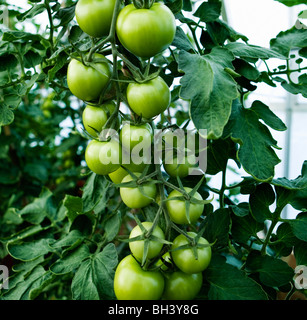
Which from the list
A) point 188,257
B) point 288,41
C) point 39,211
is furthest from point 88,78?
point 39,211

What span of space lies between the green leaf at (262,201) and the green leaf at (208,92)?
9.5 inches

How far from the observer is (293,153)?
7.59ft

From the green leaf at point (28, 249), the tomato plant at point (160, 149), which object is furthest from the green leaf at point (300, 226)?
the green leaf at point (28, 249)

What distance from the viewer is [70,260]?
0.56 meters

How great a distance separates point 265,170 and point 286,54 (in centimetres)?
27

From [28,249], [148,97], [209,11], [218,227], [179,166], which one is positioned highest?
[209,11]

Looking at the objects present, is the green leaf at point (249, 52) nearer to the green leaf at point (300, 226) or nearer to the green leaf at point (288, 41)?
the green leaf at point (288, 41)

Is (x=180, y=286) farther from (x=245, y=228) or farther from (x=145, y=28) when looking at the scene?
(x=145, y=28)

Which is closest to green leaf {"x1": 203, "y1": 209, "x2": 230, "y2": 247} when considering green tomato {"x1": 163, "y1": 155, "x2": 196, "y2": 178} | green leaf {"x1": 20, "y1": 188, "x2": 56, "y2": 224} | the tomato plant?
the tomato plant

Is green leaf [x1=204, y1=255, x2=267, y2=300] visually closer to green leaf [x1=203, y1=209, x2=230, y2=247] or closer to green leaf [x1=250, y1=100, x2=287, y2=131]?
green leaf [x1=203, y1=209, x2=230, y2=247]

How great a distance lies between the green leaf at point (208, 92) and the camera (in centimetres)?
36

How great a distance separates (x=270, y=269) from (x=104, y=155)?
33cm

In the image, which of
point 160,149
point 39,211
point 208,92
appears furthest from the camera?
point 39,211
